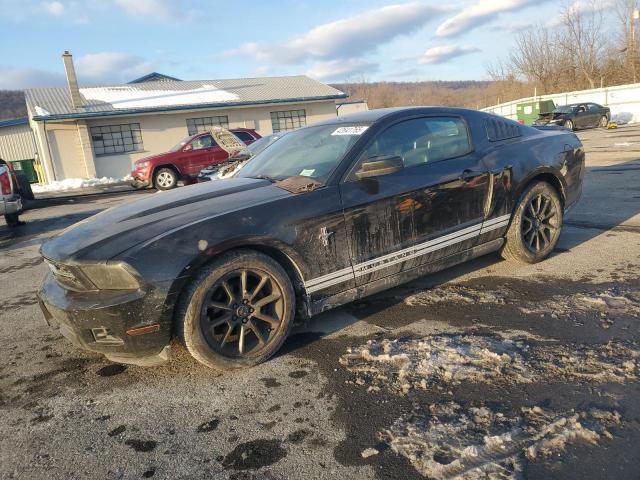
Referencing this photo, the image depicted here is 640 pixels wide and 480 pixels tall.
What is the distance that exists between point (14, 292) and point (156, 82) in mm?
25735

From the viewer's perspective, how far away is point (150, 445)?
2.28 m

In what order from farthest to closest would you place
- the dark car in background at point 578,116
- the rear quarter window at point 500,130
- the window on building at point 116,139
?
the dark car in background at point 578,116, the window on building at point 116,139, the rear quarter window at point 500,130

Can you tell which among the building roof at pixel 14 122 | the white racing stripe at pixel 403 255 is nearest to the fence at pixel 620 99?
the white racing stripe at pixel 403 255

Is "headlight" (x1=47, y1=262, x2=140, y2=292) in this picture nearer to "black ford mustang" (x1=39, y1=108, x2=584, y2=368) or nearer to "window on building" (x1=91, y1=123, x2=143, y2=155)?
"black ford mustang" (x1=39, y1=108, x2=584, y2=368)

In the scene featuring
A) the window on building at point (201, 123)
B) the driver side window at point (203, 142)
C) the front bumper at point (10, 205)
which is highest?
the window on building at point (201, 123)

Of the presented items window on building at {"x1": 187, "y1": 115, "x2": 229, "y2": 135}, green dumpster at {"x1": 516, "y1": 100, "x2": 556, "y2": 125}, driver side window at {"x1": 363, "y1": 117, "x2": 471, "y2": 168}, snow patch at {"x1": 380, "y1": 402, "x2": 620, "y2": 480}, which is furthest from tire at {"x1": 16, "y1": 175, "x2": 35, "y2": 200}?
green dumpster at {"x1": 516, "y1": 100, "x2": 556, "y2": 125}

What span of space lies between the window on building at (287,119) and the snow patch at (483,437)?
23349 mm

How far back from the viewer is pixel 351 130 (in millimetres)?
3648

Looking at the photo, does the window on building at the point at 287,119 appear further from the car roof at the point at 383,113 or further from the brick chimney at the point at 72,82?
the car roof at the point at 383,113

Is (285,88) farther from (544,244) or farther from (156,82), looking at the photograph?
(544,244)

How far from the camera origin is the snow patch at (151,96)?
22.7 m

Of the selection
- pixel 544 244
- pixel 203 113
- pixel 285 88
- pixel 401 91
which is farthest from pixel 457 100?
pixel 544 244

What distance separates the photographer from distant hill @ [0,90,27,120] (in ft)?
212

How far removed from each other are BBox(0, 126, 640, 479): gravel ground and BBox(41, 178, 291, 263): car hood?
837 millimetres
